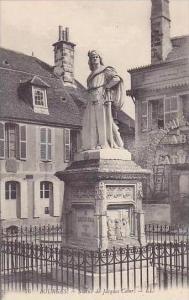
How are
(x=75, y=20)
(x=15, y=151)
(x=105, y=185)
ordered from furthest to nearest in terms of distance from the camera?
(x=15, y=151), (x=75, y=20), (x=105, y=185)

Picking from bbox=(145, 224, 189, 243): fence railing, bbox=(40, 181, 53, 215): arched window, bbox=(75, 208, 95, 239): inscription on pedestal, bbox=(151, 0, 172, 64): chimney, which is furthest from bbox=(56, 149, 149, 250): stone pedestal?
bbox=(151, 0, 172, 64): chimney

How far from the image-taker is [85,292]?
560 centimetres

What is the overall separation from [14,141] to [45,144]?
125cm

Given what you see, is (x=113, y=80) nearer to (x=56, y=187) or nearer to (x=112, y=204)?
(x=112, y=204)

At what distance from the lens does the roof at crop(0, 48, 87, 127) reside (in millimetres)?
14961

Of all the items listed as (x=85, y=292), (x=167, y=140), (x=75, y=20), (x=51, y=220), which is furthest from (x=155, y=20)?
(x=85, y=292)

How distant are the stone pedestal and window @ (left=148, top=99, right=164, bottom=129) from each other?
926 cm

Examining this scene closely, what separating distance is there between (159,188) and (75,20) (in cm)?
903

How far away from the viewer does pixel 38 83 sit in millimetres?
Answer: 16109

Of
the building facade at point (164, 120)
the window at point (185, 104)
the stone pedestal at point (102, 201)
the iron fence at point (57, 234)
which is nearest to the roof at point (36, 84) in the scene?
the building facade at point (164, 120)

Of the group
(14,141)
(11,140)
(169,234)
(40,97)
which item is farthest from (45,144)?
(169,234)

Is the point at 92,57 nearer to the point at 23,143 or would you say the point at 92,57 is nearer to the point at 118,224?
the point at 118,224

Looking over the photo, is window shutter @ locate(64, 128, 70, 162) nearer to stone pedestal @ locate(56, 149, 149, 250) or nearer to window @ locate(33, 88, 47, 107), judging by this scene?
window @ locate(33, 88, 47, 107)

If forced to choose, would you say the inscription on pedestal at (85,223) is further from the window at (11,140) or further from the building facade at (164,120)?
the window at (11,140)
